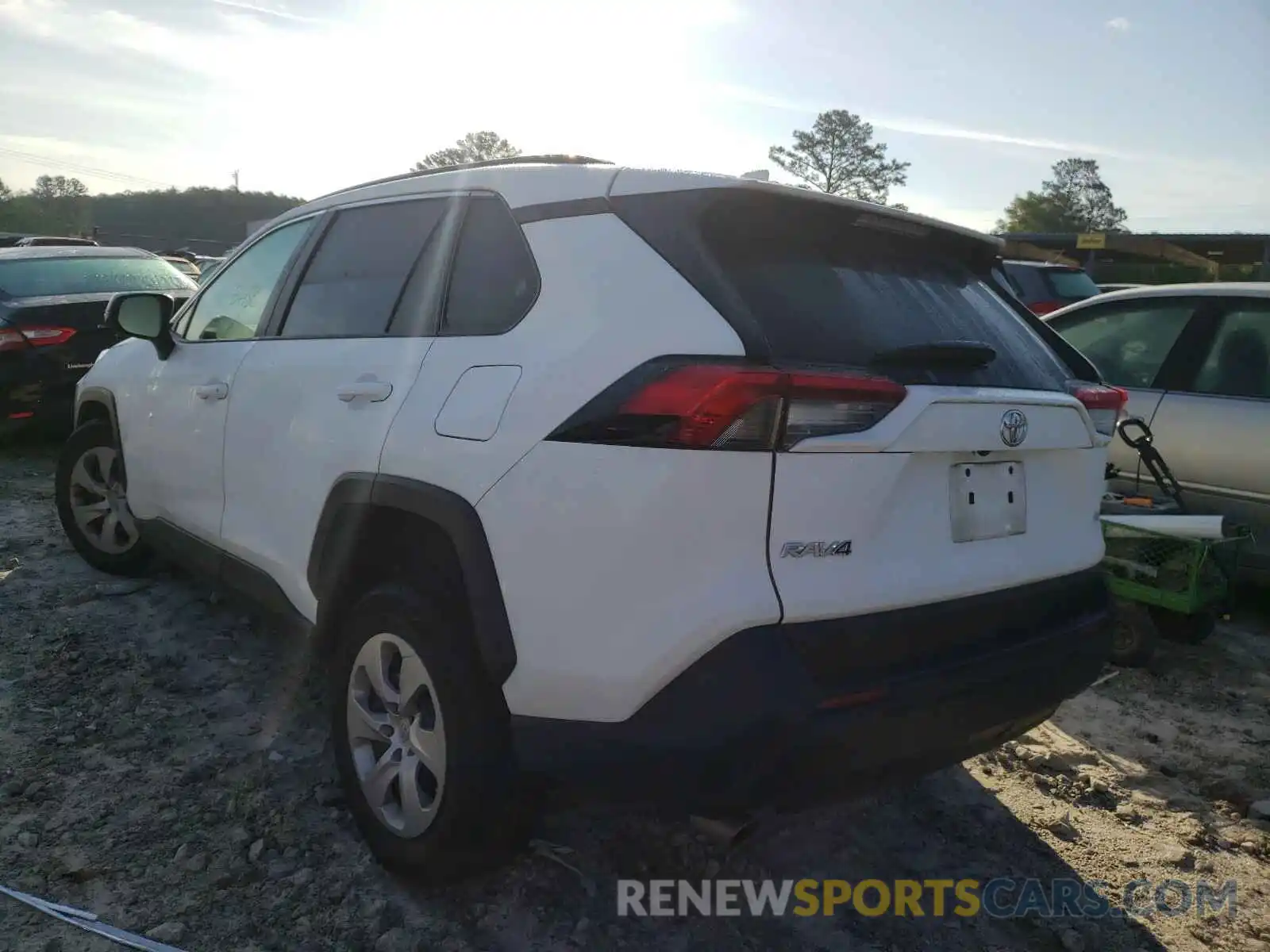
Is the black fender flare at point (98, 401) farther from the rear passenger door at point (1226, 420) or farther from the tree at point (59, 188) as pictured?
the tree at point (59, 188)

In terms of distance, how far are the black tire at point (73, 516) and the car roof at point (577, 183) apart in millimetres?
2484

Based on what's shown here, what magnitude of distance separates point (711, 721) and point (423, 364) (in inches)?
46.1

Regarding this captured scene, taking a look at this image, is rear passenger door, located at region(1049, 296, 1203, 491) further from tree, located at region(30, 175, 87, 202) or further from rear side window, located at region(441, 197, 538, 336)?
tree, located at region(30, 175, 87, 202)

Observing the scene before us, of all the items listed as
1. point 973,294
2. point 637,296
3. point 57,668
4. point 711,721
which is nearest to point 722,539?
point 711,721

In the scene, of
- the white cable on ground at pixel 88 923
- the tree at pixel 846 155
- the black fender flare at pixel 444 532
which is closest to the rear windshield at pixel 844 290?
the black fender flare at pixel 444 532

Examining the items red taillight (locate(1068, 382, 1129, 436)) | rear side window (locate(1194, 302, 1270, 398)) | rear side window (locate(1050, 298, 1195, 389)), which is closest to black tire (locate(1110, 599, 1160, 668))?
rear side window (locate(1194, 302, 1270, 398))

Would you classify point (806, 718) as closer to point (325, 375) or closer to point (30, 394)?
point (325, 375)

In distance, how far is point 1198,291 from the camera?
4.86 m

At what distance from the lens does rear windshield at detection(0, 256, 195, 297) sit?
23.1 feet

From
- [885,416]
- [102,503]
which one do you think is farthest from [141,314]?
[885,416]

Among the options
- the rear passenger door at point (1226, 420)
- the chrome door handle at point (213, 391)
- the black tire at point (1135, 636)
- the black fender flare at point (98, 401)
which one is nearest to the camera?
the chrome door handle at point (213, 391)

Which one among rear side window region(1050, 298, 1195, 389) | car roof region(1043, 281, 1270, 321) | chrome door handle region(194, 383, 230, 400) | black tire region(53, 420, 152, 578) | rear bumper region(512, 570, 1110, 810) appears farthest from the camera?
rear side window region(1050, 298, 1195, 389)

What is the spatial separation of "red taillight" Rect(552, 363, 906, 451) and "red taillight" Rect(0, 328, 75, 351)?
6413 millimetres

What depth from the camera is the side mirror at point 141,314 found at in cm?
365
